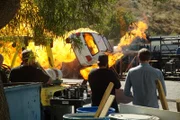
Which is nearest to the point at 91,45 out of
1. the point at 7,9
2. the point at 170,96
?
the point at 170,96

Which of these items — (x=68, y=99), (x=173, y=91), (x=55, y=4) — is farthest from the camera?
(x=173, y=91)

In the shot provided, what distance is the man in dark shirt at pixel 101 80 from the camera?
7848mm

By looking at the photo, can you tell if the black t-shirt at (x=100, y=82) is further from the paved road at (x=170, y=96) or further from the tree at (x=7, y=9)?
the paved road at (x=170, y=96)

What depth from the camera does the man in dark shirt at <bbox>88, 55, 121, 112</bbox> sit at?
25.7 ft

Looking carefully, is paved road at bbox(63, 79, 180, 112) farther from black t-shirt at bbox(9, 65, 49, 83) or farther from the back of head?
the back of head

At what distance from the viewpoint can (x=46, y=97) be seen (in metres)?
9.31

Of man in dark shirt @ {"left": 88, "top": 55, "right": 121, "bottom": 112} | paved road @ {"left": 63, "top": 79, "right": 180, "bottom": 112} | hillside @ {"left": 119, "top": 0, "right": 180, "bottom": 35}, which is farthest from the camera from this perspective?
hillside @ {"left": 119, "top": 0, "right": 180, "bottom": 35}

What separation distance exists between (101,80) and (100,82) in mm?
39

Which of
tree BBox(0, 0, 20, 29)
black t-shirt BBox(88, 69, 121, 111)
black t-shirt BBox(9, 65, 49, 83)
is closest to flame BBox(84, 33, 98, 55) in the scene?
black t-shirt BBox(9, 65, 49, 83)

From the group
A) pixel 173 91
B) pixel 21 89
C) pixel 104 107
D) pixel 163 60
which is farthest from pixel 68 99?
pixel 163 60

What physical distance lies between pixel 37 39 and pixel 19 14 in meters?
0.43

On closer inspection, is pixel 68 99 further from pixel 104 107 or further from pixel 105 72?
pixel 104 107

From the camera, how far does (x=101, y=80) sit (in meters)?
7.91

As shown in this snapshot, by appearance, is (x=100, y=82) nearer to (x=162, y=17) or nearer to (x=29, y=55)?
(x=29, y=55)
